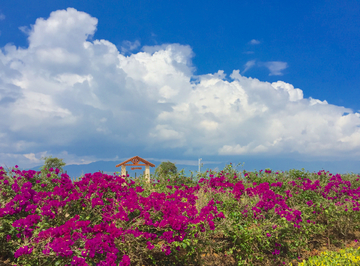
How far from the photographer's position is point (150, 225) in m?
3.92

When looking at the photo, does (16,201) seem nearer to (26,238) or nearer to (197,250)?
(26,238)

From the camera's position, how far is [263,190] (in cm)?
580

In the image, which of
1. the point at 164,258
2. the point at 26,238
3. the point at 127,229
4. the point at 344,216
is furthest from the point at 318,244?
the point at 26,238

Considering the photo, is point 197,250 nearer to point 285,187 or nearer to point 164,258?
point 164,258

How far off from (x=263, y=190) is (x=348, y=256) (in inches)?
75.7

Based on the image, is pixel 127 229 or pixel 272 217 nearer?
pixel 127 229

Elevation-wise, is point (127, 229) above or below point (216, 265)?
above

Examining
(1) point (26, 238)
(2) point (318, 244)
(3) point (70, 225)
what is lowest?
(2) point (318, 244)

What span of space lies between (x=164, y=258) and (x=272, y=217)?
2.35m

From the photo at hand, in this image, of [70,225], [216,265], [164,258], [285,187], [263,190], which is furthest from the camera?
[285,187]

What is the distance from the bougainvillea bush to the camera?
3.32 meters

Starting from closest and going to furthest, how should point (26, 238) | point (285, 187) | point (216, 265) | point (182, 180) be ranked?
1. point (26, 238)
2. point (216, 265)
3. point (285, 187)
4. point (182, 180)

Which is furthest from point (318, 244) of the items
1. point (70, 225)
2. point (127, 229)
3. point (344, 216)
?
point (70, 225)

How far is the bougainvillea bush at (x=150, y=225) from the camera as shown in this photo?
332cm
